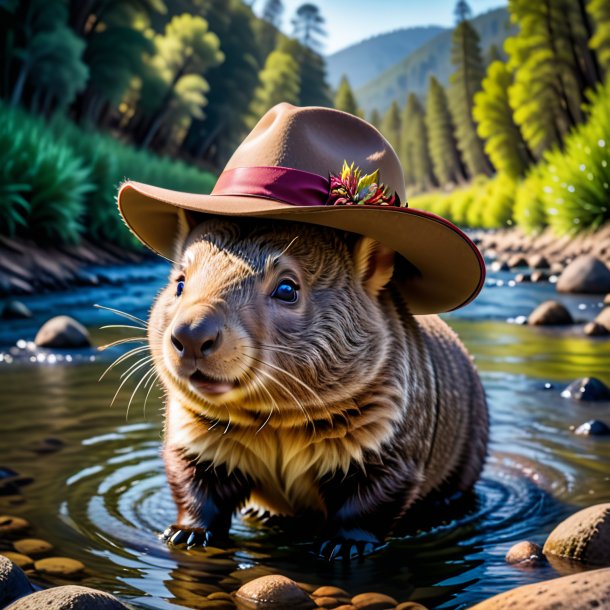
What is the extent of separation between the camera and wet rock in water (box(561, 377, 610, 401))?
19.5 feet

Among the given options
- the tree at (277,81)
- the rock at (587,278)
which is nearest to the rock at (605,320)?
the rock at (587,278)

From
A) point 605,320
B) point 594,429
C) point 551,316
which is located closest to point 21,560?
point 594,429

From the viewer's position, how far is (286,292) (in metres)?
3.03

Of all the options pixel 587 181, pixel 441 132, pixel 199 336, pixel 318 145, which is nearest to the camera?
pixel 199 336

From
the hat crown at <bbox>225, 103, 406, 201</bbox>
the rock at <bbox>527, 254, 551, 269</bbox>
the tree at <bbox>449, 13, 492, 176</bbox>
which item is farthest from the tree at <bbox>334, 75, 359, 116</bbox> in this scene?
the hat crown at <bbox>225, 103, 406, 201</bbox>

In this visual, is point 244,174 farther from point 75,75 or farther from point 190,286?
point 75,75

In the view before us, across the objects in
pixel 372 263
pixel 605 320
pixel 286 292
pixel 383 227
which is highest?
pixel 383 227

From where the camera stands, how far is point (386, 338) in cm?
323

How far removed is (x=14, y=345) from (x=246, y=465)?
5586 millimetres

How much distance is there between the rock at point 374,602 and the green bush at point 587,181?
15.1 m

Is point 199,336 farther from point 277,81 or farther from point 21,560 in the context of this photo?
point 277,81

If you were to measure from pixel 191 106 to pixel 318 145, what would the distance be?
31.6 m

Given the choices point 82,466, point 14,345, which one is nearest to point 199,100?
point 14,345

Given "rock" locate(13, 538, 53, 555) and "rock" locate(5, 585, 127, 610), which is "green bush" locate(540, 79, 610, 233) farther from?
"rock" locate(5, 585, 127, 610)
